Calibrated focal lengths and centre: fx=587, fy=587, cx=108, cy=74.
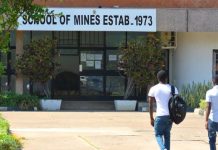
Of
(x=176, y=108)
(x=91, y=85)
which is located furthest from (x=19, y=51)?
(x=176, y=108)

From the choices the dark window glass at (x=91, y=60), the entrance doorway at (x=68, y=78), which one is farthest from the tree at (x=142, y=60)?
the entrance doorway at (x=68, y=78)

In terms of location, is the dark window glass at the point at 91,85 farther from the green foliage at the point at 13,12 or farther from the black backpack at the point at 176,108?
the green foliage at the point at 13,12

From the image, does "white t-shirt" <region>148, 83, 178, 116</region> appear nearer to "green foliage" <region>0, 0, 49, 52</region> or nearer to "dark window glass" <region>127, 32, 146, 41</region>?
"green foliage" <region>0, 0, 49, 52</region>

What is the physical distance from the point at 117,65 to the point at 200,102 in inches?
185

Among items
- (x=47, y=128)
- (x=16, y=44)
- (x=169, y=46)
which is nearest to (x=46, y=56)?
(x=16, y=44)

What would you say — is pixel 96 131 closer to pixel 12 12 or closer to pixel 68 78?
pixel 12 12

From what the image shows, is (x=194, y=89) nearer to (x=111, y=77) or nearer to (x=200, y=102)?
(x=200, y=102)

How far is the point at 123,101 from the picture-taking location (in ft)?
78.9

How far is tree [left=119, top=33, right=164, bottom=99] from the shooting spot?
78.7ft

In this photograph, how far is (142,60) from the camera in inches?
945

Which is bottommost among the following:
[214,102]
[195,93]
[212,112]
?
[195,93]

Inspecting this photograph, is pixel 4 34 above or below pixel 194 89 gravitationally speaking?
above

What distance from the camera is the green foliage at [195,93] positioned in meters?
23.7

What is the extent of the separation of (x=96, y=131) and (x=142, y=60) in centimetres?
801
